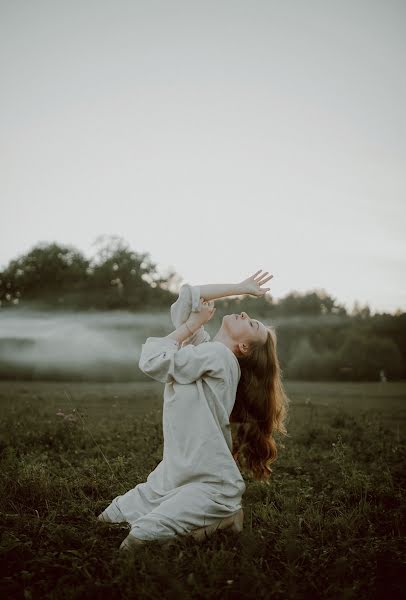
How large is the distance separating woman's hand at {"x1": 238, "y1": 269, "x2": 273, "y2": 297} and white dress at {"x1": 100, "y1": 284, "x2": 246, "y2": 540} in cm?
43

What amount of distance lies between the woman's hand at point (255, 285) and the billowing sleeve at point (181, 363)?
0.60 meters

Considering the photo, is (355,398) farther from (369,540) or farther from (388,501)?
(369,540)

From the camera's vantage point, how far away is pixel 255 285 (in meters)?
4.11

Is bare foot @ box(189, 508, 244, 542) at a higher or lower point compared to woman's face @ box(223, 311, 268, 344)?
lower

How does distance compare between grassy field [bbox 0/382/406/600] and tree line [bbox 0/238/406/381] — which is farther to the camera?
tree line [bbox 0/238/406/381]

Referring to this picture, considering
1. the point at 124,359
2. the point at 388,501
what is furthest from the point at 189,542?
the point at 124,359

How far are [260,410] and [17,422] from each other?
5550mm

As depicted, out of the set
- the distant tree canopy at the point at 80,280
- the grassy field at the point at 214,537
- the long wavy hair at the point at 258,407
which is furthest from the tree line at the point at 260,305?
the long wavy hair at the point at 258,407

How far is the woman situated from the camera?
→ 143 inches

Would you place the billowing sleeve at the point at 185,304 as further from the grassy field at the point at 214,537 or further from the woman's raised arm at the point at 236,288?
the grassy field at the point at 214,537

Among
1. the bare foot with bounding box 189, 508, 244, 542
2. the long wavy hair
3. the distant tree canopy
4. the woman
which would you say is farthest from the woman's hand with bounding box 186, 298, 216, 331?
the distant tree canopy

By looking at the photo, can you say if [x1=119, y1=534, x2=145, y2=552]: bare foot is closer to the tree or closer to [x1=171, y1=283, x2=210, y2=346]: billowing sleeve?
[x1=171, y1=283, x2=210, y2=346]: billowing sleeve

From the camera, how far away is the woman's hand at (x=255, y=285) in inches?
160

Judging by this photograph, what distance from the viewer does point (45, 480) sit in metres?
5.11
